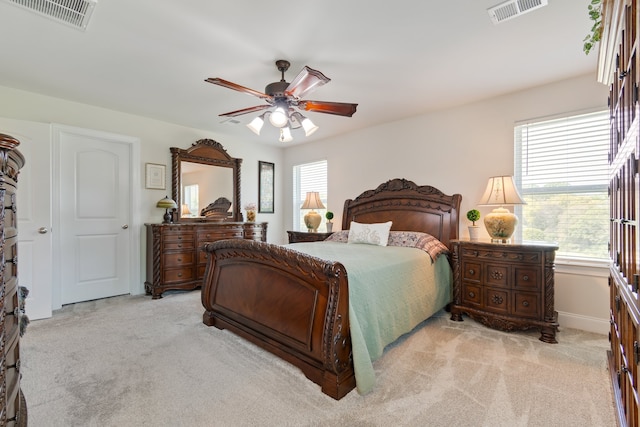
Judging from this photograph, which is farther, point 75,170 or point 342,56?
point 75,170

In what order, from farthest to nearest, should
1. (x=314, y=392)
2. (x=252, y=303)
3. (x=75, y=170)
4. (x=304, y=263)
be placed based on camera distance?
(x=75, y=170), (x=252, y=303), (x=304, y=263), (x=314, y=392)

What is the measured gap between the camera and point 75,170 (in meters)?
3.68

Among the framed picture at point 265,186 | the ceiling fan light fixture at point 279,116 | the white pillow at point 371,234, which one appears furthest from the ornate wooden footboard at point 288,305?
the framed picture at point 265,186

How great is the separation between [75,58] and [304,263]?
8.78 ft

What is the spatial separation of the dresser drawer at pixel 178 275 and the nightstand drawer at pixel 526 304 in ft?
12.7

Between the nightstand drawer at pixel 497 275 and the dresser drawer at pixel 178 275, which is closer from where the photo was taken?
the nightstand drawer at pixel 497 275

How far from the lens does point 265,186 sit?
18.4ft

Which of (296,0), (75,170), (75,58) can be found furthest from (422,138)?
(75,170)

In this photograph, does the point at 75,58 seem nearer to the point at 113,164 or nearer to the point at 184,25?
the point at 184,25

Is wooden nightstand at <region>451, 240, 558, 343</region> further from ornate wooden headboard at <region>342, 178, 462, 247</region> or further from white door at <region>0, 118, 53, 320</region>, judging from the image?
white door at <region>0, 118, 53, 320</region>

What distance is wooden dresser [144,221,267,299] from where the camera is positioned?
3.91m

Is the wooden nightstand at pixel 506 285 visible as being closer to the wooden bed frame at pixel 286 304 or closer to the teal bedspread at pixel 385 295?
the teal bedspread at pixel 385 295

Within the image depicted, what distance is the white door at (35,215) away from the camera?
3.06 metres

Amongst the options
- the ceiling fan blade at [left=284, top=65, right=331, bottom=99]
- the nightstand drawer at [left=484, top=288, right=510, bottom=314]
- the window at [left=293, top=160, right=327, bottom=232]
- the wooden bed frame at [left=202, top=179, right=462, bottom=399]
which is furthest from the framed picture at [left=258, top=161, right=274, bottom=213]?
the nightstand drawer at [left=484, top=288, right=510, bottom=314]
